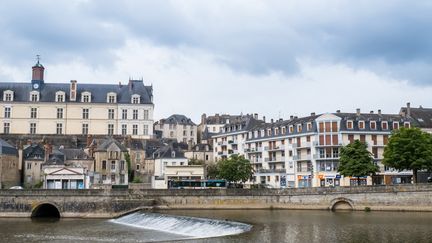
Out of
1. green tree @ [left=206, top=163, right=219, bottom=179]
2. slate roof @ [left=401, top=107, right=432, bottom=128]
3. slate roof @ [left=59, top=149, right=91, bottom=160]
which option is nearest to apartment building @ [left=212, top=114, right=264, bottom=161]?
green tree @ [left=206, top=163, right=219, bottom=179]

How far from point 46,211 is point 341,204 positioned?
30.4 meters

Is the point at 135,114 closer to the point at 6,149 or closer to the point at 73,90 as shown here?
the point at 73,90

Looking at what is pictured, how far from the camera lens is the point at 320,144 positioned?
64.9m

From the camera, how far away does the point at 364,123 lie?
214 feet

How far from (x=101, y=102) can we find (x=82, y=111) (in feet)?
11.5

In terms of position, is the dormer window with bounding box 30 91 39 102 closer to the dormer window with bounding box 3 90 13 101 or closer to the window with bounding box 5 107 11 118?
the dormer window with bounding box 3 90 13 101

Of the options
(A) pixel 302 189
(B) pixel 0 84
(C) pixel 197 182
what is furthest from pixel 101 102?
(A) pixel 302 189

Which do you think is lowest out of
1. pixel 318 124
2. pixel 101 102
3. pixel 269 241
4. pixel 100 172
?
pixel 269 241

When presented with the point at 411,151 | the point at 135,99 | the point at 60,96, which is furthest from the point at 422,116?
the point at 60,96

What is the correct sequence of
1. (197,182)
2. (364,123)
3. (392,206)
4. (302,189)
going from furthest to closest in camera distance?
1. (364,123)
2. (197,182)
3. (302,189)
4. (392,206)

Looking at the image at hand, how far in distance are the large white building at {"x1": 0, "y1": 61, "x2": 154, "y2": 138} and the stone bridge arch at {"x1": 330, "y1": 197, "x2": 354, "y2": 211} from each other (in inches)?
1705

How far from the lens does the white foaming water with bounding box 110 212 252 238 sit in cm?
3428

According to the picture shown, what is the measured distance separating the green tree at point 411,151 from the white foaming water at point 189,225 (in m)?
24.4

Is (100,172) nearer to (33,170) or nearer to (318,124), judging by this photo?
(33,170)
